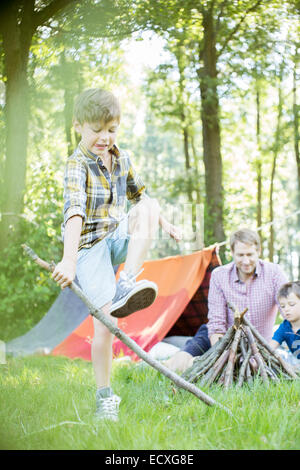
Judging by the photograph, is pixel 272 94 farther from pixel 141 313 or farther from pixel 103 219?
pixel 141 313

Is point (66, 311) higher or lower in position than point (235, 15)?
lower

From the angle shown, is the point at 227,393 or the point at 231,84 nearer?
the point at 227,393

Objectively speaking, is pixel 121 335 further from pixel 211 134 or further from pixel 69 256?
pixel 211 134

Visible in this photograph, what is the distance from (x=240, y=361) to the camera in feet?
6.66

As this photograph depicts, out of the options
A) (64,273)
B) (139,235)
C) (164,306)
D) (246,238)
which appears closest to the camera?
(64,273)

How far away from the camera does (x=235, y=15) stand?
176cm

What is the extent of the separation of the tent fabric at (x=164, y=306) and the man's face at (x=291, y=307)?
843 mm

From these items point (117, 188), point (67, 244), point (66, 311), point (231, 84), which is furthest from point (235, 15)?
point (66, 311)

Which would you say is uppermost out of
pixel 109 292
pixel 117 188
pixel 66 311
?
pixel 117 188

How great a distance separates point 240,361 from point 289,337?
0.43 metres

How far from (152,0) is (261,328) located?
5.13 ft

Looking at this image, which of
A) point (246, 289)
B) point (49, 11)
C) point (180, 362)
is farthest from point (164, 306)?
point (49, 11)

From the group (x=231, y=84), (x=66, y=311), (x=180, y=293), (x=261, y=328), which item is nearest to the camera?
(x=231, y=84)

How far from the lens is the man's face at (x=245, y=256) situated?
2477 millimetres
